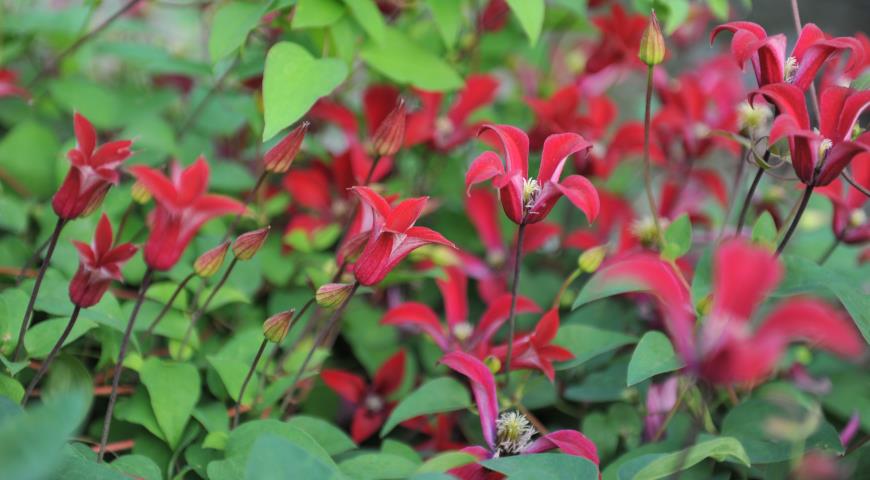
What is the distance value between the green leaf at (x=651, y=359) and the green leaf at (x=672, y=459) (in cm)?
4

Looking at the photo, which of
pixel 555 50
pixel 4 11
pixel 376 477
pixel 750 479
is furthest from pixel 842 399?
pixel 4 11

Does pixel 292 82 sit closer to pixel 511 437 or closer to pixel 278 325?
pixel 278 325

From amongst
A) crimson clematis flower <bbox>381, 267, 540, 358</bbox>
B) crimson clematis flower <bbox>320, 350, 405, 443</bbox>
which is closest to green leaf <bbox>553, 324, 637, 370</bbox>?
crimson clematis flower <bbox>381, 267, 540, 358</bbox>

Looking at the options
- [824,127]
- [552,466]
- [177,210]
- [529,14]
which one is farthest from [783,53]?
[177,210]

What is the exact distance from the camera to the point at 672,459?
0.44 m

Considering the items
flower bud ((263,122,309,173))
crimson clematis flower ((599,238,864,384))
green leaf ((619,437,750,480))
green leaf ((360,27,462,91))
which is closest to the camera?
crimson clematis flower ((599,238,864,384))

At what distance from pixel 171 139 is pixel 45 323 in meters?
0.27

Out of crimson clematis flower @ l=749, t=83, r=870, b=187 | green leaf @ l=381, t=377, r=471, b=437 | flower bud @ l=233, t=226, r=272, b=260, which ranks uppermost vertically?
crimson clematis flower @ l=749, t=83, r=870, b=187

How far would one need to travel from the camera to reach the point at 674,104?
807mm

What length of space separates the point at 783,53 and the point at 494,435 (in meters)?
0.29

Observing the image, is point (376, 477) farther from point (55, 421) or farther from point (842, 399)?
point (842, 399)

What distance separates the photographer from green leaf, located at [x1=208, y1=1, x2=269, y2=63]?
590 millimetres

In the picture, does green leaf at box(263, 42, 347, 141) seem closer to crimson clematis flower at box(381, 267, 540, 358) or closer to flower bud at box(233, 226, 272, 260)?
flower bud at box(233, 226, 272, 260)

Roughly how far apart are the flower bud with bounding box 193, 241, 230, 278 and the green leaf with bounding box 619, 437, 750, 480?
275 mm
